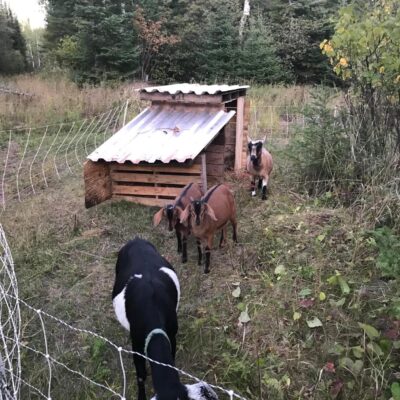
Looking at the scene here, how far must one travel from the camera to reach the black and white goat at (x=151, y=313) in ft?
8.27

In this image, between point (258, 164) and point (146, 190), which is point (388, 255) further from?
point (146, 190)

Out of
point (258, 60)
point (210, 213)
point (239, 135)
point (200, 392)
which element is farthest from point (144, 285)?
point (258, 60)

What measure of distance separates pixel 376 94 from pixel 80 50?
1444cm

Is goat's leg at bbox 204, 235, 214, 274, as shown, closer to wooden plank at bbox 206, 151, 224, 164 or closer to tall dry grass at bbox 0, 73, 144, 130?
wooden plank at bbox 206, 151, 224, 164

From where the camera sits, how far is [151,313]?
3.04 m

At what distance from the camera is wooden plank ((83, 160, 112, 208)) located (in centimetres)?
593

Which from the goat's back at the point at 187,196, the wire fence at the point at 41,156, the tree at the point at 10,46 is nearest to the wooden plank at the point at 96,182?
the goat's back at the point at 187,196

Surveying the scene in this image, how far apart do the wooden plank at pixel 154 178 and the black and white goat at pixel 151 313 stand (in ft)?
7.62

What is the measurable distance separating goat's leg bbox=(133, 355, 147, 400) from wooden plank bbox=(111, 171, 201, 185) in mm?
3391

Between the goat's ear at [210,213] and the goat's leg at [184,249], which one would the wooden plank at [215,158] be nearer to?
the goat's leg at [184,249]

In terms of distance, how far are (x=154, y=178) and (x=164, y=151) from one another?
469 millimetres

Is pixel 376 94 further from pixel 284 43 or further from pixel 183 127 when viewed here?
pixel 284 43

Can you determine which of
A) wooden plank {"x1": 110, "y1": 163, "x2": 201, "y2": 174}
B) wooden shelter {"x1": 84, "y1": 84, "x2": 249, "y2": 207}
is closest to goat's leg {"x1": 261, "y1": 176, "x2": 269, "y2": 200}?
wooden shelter {"x1": 84, "y1": 84, "x2": 249, "y2": 207}

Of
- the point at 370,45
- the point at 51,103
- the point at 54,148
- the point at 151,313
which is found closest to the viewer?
the point at 151,313
